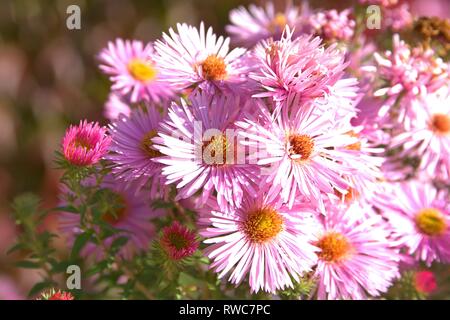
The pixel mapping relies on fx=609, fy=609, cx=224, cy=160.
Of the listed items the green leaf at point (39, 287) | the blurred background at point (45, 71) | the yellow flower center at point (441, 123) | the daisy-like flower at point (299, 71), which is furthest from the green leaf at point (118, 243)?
the blurred background at point (45, 71)

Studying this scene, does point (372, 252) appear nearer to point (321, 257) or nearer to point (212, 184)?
point (321, 257)

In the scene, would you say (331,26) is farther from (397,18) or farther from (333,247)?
(333,247)

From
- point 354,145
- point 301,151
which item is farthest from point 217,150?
point 354,145

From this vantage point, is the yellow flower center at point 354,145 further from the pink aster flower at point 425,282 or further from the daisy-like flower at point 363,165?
the pink aster flower at point 425,282

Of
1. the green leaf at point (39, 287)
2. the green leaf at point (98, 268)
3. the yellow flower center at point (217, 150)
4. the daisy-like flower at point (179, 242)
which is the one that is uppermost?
the yellow flower center at point (217, 150)

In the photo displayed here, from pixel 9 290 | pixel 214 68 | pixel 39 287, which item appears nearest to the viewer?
pixel 214 68

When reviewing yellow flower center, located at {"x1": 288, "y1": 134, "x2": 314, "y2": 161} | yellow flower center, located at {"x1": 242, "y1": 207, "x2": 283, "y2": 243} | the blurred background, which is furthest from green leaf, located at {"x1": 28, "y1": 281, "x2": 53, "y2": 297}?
the blurred background
